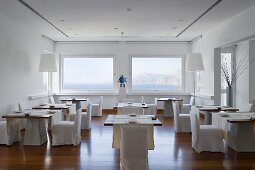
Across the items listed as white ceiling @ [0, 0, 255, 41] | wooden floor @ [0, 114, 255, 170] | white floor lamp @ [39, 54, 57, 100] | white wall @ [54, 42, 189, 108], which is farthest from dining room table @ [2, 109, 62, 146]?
white wall @ [54, 42, 189, 108]

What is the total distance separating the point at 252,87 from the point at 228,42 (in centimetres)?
222

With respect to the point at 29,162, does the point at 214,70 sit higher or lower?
higher

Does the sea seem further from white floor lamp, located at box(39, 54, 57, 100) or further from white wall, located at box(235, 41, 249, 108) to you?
white floor lamp, located at box(39, 54, 57, 100)

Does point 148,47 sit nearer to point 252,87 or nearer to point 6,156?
point 252,87

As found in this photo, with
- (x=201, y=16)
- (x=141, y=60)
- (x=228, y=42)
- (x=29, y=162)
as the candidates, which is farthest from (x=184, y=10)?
(x=141, y=60)

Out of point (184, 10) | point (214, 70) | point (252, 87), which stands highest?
point (184, 10)

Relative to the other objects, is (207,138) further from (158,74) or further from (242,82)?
(158,74)

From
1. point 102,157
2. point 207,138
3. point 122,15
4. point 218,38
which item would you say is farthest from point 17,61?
point 218,38

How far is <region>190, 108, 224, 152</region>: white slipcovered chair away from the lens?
538cm

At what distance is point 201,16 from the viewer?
729 cm

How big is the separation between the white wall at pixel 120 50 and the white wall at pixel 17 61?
218 cm

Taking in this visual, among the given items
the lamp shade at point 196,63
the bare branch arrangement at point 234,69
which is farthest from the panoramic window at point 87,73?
the bare branch arrangement at point 234,69

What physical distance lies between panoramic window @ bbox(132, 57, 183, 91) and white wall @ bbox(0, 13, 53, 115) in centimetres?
442

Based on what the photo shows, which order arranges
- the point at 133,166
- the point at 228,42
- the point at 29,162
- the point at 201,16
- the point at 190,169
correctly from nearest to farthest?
the point at 133,166
the point at 190,169
the point at 29,162
the point at 201,16
the point at 228,42
